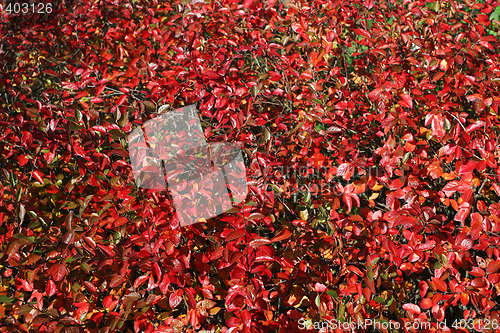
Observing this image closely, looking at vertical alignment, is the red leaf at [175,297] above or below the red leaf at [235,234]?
below

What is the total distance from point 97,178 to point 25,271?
1.65 feet

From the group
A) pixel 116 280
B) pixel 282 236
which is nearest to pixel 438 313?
pixel 282 236

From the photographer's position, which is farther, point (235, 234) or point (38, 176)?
point (38, 176)

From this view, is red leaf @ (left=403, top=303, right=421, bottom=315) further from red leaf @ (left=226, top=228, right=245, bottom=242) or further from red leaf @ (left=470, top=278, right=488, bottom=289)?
red leaf @ (left=226, top=228, right=245, bottom=242)

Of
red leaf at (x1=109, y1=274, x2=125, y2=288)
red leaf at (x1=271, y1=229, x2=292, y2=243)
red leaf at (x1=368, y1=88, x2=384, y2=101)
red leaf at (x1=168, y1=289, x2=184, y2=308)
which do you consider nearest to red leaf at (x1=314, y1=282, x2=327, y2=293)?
red leaf at (x1=271, y1=229, x2=292, y2=243)

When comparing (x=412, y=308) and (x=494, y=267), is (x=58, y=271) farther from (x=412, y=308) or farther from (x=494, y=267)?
(x=494, y=267)

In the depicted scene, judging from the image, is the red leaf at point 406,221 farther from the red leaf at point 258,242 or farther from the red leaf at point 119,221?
the red leaf at point 119,221

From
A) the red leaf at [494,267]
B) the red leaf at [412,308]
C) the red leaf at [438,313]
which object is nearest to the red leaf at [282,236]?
the red leaf at [412,308]

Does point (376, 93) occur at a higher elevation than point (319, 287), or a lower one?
higher

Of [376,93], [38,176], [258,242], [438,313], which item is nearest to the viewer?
[258,242]

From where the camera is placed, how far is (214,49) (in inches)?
98.5

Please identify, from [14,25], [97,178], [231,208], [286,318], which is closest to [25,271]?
[97,178]

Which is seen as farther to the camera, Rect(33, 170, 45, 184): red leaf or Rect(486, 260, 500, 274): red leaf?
Rect(33, 170, 45, 184): red leaf

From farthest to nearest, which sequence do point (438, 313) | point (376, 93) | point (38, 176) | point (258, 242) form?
point (376, 93)
point (38, 176)
point (438, 313)
point (258, 242)
